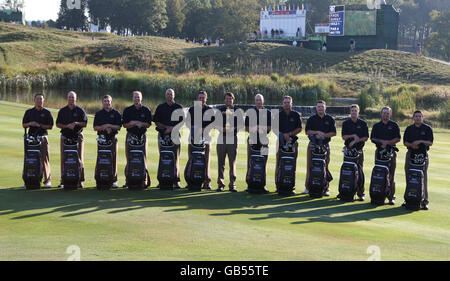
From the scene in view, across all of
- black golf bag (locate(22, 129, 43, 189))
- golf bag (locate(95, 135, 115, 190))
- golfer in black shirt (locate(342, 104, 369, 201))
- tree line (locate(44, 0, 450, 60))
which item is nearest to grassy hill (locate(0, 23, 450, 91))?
tree line (locate(44, 0, 450, 60))

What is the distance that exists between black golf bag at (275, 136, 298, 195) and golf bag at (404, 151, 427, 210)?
2.17 metres

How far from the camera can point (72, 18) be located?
113625mm

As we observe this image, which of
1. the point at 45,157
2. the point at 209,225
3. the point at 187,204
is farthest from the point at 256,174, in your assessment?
the point at 45,157

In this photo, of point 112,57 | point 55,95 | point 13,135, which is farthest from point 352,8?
point 13,135

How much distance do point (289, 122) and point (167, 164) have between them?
2.59 metres

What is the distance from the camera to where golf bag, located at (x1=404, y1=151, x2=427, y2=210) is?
10.9 metres

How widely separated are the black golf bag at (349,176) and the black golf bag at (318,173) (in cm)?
35

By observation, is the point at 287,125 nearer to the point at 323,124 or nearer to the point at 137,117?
the point at 323,124

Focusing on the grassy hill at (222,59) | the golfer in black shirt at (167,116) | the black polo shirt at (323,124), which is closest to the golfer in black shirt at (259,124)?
the black polo shirt at (323,124)

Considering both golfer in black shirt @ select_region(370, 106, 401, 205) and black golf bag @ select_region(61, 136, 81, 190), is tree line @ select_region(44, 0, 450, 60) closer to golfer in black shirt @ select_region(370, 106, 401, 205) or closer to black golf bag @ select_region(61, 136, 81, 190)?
golfer in black shirt @ select_region(370, 106, 401, 205)

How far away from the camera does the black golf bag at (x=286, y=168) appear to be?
1170 centimetres
